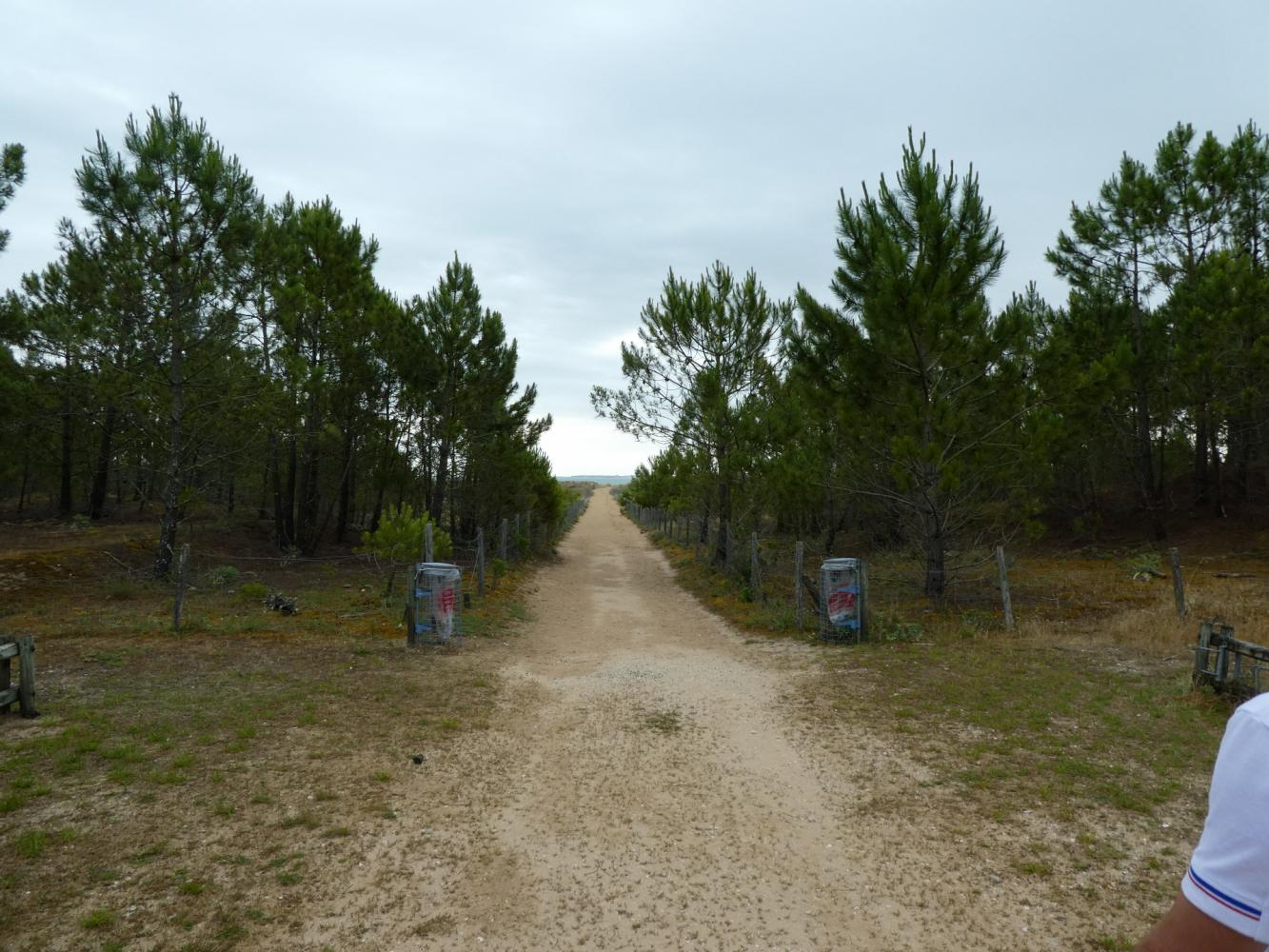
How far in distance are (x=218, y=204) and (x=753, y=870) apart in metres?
15.9

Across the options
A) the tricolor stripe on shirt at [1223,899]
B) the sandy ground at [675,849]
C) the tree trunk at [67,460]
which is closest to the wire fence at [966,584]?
the sandy ground at [675,849]

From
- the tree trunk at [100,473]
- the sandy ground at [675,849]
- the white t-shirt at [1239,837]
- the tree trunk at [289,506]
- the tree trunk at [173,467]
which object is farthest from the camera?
the tree trunk at [100,473]

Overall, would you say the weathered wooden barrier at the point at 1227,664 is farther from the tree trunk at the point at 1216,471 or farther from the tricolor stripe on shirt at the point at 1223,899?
the tree trunk at the point at 1216,471

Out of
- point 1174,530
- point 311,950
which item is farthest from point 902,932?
point 1174,530

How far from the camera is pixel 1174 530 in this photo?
22.4m

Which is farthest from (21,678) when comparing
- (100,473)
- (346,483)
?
(100,473)

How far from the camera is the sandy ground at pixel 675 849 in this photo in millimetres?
3713

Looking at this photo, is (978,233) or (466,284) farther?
(466,284)

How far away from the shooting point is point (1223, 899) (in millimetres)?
1007

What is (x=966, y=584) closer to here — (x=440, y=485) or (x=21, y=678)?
(x=440, y=485)

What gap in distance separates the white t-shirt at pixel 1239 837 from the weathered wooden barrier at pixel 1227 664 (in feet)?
25.0

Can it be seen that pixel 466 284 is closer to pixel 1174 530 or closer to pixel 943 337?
pixel 943 337

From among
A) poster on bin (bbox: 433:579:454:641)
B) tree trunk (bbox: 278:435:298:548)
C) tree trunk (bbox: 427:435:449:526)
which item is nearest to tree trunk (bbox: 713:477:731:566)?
tree trunk (bbox: 427:435:449:526)

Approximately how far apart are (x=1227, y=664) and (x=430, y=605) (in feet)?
33.4
